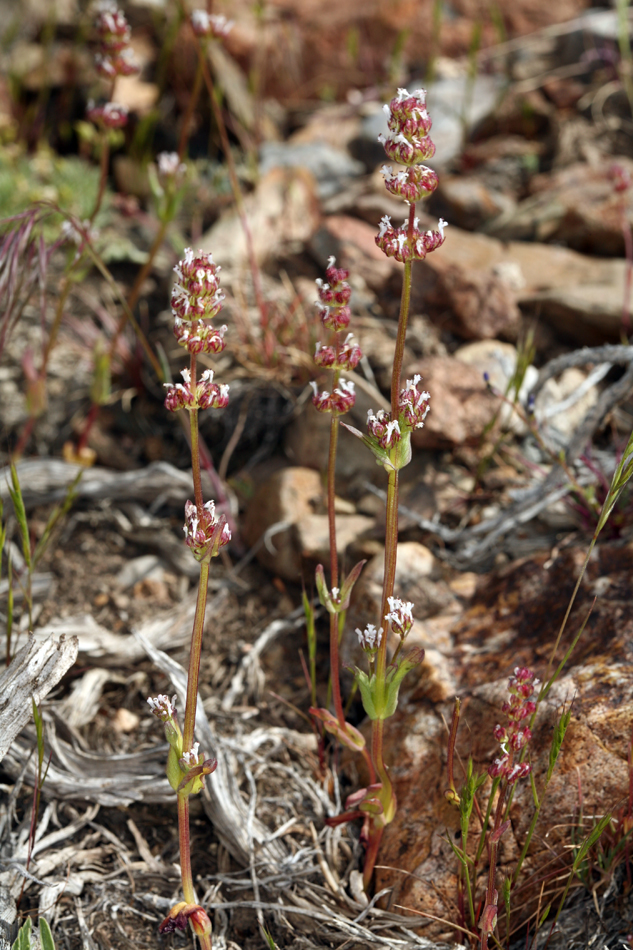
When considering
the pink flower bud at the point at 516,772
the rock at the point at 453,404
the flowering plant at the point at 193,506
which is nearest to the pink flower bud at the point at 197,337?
the flowering plant at the point at 193,506

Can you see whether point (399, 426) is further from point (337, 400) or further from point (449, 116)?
point (449, 116)

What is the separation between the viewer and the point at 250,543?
3451 millimetres

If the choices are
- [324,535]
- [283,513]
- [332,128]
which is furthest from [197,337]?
[332,128]

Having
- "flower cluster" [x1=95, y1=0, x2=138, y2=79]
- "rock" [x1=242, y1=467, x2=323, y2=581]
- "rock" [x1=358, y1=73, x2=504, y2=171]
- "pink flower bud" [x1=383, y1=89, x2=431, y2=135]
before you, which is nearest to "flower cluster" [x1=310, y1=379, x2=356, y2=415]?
"pink flower bud" [x1=383, y1=89, x2=431, y2=135]

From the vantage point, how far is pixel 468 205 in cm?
455

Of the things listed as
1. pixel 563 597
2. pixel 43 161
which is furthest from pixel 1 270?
pixel 43 161

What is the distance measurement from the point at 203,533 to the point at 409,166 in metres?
0.91

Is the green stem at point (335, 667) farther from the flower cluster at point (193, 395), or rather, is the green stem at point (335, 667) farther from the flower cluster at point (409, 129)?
the flower cluster at point (409, 129)

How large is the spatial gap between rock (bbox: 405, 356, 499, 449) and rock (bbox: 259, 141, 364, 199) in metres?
2.17

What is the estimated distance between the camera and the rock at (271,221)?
171 inches

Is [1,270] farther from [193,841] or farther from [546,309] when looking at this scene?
[546,309]

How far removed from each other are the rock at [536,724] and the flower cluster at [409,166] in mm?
1297

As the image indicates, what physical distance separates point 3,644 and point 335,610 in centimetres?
143

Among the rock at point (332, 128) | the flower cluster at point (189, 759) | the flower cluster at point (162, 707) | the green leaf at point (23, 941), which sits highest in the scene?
the rock at point (332, 128)
